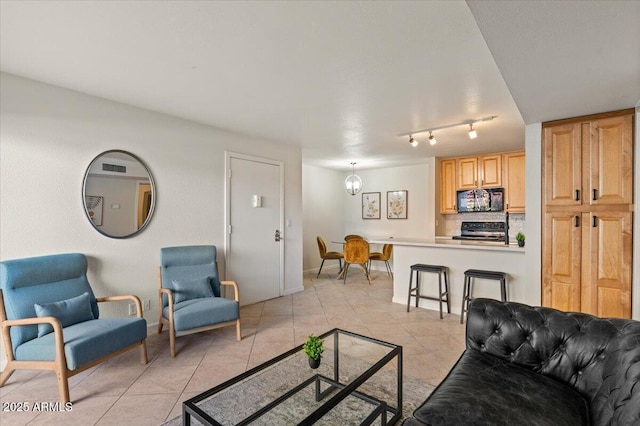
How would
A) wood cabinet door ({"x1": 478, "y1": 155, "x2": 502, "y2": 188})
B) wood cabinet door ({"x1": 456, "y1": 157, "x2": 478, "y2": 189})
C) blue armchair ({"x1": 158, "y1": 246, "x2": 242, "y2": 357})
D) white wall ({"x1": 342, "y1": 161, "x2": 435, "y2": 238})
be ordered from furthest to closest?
white wall ({"x1": 342, "y1": 161, "x2": 435, "y2": 238}) → wood cabinet door ({"x1": 456, "y1": 157, "x2": 478, "y2": 189}) → wood cabinet door ({"x1": 478, "y1": 155, "x2": 502, "y2": 188}) → blue armchair ({"x1": 158, "y1": 246, "x2": 242, "y2": 357})

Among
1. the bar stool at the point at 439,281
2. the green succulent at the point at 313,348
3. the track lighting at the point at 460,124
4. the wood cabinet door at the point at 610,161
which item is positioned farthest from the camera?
the bar stool at the point at 439,281

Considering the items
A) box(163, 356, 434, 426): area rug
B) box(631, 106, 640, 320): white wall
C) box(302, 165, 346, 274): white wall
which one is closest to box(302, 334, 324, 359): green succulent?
box(163, 356, 434, 426): area rug

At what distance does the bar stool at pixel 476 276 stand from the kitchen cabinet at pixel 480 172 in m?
2.39

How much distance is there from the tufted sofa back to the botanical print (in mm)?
4831

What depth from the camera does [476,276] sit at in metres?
3.53

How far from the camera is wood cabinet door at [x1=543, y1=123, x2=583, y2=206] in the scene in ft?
9.37

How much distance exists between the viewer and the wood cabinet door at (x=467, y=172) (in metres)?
5.62

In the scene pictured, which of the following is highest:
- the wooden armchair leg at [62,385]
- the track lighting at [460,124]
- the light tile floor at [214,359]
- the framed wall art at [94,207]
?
the track lighting at [460,124]

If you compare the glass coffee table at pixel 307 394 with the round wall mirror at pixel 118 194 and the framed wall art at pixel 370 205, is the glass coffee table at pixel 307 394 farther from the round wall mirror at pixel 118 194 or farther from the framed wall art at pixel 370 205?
the framed wall art at pixel 370 205

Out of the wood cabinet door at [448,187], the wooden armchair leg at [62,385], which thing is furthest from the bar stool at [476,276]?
the wooden armchair leg at [62,385]

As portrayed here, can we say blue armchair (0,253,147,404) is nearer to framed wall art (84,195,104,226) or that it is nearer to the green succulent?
framed wall art (84,195,104,226)

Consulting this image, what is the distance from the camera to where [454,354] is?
2.79m

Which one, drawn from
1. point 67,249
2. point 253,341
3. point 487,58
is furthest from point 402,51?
point 67,249

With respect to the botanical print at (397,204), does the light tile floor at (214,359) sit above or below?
below
